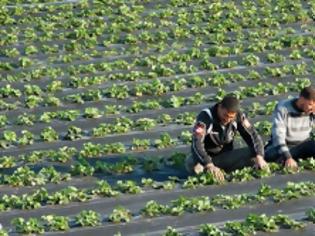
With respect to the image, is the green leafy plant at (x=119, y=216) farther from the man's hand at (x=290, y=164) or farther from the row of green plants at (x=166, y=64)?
the row of green plants at (x=166, y=64)

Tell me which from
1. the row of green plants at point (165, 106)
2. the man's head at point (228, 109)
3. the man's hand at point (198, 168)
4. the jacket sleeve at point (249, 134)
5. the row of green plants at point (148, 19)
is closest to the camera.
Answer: the man's head at point (228, 109)

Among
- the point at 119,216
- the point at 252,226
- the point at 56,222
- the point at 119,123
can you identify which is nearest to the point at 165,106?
the point at 119,123

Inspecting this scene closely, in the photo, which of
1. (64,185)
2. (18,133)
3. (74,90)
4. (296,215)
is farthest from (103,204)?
A: (74,90)

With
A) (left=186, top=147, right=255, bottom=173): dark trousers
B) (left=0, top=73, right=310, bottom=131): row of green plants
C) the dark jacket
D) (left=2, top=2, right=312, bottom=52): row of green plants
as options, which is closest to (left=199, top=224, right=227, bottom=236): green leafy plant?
the dark jacket

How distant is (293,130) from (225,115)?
1.30 meters

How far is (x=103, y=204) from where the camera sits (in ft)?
36.6

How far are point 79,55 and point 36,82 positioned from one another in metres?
1.52

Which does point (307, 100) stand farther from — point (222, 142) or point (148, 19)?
point (148, 19)

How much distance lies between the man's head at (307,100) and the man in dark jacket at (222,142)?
2.19 ft

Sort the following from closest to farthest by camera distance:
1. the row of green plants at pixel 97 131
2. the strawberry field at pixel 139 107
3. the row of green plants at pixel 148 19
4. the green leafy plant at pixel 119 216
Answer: the green leafy plant at pixel 119 216 → the strawberry field at pixel 139 107 → the row of green plants at pixel 97 131 → the row of green plants at pixel 148 19

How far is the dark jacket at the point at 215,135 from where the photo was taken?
1165 centimetres

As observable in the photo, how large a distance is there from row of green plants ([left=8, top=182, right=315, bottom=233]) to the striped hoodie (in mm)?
767

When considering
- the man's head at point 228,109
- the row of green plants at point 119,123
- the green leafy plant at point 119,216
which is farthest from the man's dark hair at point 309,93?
the green leafy plant at point 119,216

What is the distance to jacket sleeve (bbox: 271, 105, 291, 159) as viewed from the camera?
12.1 metres
